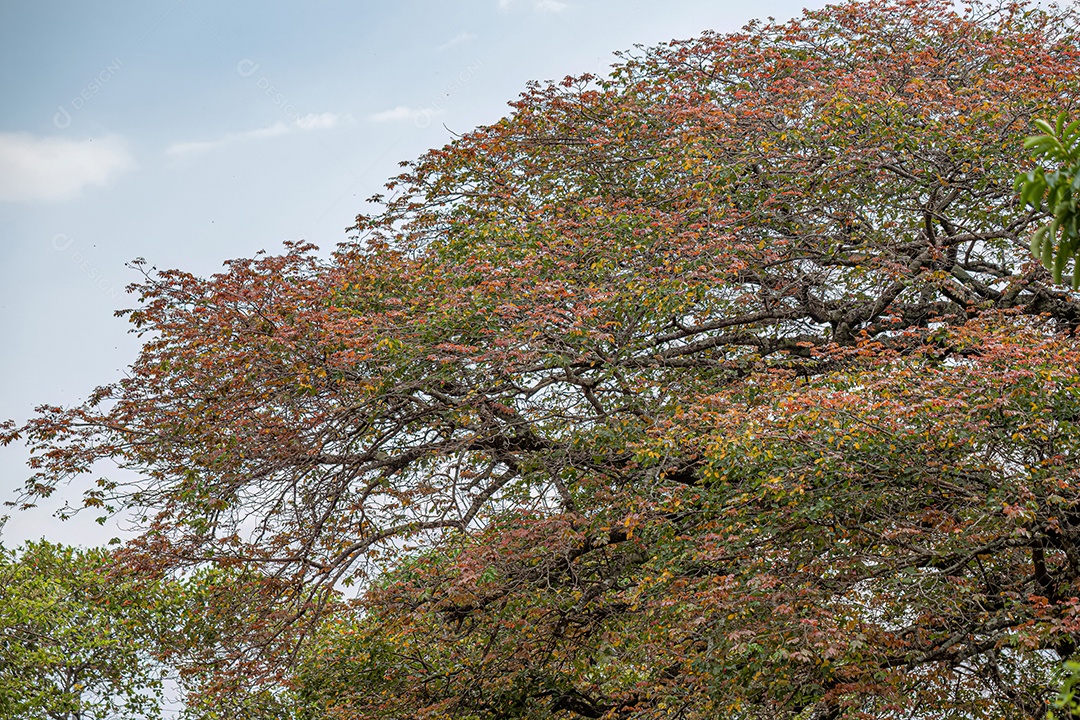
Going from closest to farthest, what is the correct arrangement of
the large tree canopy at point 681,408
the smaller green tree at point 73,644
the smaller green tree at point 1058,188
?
1. the smaller green tree at point 1058,188
2. the large tree canopy at point 681,408
3. the smaller green tree at point 73,644

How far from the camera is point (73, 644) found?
499 inches

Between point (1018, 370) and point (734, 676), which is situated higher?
point (1018, 370)

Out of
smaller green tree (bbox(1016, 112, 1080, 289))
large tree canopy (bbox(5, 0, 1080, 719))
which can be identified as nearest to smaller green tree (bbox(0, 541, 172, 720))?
large tree canopy (bbox(5, 0, 1080, 719))

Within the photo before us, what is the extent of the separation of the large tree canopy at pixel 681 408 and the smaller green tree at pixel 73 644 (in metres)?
3.91

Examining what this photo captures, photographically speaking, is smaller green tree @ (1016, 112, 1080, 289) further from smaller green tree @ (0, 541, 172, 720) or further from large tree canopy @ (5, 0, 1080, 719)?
smaller green tree @ (0, 541, 172, 720)

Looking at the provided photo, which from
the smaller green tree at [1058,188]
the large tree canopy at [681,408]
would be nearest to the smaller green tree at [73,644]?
the large tree canopy at [681,408]

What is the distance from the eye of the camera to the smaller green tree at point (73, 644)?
12297 millimetres

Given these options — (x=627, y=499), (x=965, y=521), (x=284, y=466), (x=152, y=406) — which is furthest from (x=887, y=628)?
(x=152, y=406)

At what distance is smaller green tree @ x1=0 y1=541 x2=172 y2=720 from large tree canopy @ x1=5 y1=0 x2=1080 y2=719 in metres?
3.91

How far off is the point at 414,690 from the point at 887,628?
3.98 meters

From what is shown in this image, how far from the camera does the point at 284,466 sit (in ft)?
26.2

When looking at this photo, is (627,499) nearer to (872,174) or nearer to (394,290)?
(394,290)

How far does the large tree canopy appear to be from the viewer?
620 centimetres

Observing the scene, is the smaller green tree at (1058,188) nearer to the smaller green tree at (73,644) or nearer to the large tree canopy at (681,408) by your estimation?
the large tree canopy at (681,408)
